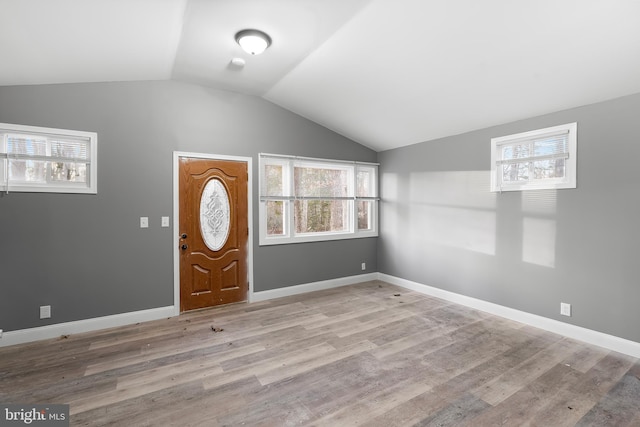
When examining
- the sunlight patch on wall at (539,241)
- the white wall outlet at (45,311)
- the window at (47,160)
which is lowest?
the white wall outlet at (45,311)

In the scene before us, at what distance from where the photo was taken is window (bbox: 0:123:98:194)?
295 centimetres

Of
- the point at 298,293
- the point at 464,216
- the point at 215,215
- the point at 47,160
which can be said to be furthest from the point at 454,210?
the point at 47,160

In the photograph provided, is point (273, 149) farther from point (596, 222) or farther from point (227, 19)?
point (596, 222)

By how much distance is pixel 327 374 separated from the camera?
2.47 m

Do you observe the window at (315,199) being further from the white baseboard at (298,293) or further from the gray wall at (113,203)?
the white baseboard at (298,293)

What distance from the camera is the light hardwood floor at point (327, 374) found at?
200 cm

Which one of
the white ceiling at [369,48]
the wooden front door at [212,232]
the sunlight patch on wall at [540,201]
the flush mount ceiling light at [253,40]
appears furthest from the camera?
the wooden front door at [212,232]

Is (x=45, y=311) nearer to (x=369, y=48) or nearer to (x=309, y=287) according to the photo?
(x=309, y=287)

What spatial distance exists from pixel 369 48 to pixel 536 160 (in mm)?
2300

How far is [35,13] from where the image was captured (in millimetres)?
2014

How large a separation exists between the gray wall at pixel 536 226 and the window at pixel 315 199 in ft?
2.08

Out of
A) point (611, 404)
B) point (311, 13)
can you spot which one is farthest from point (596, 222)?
point (311, 13)

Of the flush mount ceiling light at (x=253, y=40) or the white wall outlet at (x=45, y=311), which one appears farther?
the white wall outlet at (x=45, y=311)

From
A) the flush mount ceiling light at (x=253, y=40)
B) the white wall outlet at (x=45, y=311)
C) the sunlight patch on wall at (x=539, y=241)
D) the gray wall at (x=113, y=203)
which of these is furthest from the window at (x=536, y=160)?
the white wall outlet at (x=45, y=311)
